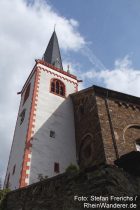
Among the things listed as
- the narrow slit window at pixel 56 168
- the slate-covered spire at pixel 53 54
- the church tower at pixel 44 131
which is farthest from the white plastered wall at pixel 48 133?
the slate-covered spire at pixel 53 54

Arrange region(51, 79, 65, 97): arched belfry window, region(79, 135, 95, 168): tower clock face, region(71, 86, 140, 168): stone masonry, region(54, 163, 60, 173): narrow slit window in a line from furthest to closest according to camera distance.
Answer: region(51, 79, 65, 97): arched belfry window < region(54, 163, 60, 173): narrow slit window < region(79, 135, 95, 168): tower clock face < region(71, 86, 140, 168): stone masonry

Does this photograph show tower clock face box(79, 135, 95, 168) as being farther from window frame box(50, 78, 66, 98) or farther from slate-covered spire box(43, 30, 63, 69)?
slate-covered spire box(43, 30, 63, 69)

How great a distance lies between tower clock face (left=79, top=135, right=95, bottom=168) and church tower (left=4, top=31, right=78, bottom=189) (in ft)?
2.91

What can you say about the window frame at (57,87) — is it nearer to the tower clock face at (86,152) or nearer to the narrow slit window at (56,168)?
the tower clock face at (86,152)

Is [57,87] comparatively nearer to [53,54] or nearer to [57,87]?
[57,87]

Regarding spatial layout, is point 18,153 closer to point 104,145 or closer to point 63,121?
point 63,121

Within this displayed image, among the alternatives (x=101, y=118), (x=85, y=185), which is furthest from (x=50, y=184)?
(x=101, y=118)

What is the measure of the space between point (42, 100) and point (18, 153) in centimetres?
482

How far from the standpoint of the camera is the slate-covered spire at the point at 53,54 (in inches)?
1170

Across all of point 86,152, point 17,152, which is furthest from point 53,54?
point 86,152

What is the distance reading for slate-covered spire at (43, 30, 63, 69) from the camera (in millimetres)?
29719

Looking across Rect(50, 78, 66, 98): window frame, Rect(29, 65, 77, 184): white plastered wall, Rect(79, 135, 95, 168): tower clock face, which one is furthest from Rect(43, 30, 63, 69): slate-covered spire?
Rect(79, 135, 95, 168): tower clock face

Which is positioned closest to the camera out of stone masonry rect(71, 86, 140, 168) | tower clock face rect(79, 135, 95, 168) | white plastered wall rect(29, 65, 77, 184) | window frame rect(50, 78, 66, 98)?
stone masonry rect(71, 86, 140, 168)

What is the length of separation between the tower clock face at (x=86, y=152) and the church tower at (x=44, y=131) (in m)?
0.89
